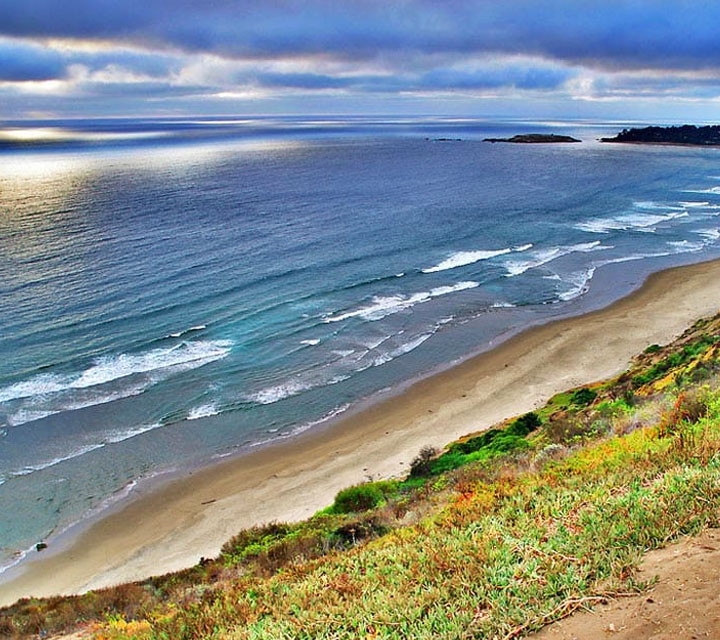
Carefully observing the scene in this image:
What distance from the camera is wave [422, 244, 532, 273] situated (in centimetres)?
4209

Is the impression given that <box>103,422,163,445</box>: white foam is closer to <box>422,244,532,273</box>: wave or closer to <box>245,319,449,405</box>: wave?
<box>245,319,449,405</box>: wave

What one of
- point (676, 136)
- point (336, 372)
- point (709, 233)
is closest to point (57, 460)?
point (336, 372)

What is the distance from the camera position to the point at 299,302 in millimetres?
34844

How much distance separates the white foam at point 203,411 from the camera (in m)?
23.5

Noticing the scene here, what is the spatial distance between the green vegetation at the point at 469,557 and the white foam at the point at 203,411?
34.7ft

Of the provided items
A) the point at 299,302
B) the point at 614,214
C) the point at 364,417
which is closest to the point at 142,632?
the point at 364,417

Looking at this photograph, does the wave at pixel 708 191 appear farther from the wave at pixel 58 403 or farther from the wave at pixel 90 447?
the wave at pixel 90 447

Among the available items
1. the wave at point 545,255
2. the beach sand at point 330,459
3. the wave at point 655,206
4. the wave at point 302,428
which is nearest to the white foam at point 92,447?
the beach sand at point 330,459

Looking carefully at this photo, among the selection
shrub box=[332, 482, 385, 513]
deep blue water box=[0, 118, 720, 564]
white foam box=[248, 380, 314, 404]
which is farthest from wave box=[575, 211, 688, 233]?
shrub box=[332, 482, 385, 513]

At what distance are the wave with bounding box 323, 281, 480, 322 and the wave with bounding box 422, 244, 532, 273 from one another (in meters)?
3.59

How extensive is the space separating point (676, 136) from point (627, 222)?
134m

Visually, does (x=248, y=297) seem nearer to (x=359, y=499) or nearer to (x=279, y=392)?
(x=279, y=392)

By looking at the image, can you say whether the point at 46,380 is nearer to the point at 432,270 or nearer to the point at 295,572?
the point at 295,572

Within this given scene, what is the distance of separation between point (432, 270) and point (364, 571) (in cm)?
3514
